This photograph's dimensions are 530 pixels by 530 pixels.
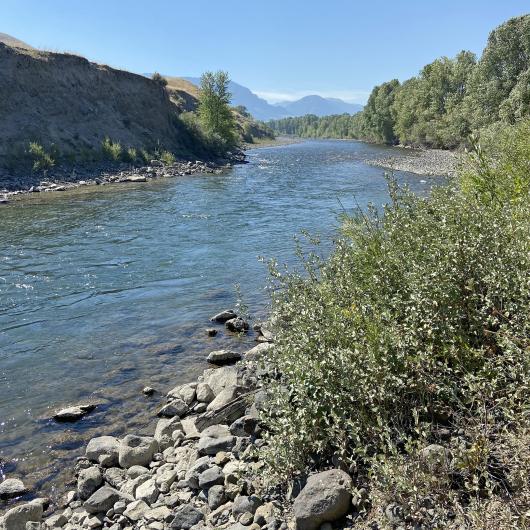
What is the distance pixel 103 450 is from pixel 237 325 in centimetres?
496

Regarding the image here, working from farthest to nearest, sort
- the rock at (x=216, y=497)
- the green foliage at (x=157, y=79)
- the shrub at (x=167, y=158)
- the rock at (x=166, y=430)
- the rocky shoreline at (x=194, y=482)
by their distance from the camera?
the green foliage at (x=157, y=79) → the shrub at (x=167, y=158) → the rock at (x=166, y=430) → the rock at (x=216, y=497) → the rocky shoreline at (x=194, y=482)

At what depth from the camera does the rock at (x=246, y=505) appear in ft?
16.3

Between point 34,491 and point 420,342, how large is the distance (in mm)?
5447

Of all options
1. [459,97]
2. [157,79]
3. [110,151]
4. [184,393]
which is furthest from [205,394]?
[459,97]

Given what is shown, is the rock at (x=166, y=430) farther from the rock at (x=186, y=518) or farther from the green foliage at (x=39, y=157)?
the green foliage at (x=39, y=157)

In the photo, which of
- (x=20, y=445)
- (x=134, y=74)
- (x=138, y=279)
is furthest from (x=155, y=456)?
(x=134, y=74)

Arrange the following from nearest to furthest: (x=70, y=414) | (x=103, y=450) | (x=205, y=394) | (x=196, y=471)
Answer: (x=196, y=471), (x=103, y=450), (x=70, y=414), (x=205, y=394)

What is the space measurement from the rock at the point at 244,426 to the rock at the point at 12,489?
2.86 metres

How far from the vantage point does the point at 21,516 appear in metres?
5.94

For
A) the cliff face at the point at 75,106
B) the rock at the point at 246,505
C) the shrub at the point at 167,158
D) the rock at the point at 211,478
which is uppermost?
the cliff face at the point at 75,106

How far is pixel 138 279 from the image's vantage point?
15758 millimetres

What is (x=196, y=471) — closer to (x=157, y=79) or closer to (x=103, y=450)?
(x=103, y=450)

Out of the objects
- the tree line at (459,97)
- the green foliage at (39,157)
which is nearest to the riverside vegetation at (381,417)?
the tree line at (459,97)

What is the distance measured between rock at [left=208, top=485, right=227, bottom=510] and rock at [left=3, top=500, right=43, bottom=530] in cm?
226
